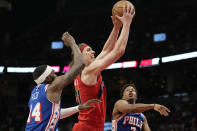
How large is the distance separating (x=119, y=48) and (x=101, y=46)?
1657 centimetres

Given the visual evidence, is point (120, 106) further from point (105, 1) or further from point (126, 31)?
point (105, 1)

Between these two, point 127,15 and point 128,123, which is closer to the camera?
point 127,15

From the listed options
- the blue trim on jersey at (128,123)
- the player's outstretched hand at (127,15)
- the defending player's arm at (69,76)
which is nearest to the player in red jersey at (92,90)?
A: the player's outstretched hand at (127,15)

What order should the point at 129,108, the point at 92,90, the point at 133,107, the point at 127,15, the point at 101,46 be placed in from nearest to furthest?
the point at 127,15, the point at 92,90, the point at 133,107, the point at 129,108, the point at 101,46

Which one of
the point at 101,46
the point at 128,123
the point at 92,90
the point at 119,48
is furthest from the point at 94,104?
the point at 101,46

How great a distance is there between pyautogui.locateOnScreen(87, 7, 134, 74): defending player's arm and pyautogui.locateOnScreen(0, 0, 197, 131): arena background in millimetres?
13674

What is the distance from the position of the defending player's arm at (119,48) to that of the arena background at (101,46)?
13674 millimetres

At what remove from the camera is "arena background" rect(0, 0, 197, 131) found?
2014cm

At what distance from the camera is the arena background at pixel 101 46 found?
793 inches

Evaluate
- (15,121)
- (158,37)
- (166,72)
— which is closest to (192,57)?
(158,37)

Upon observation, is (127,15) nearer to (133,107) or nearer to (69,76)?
(69,76)

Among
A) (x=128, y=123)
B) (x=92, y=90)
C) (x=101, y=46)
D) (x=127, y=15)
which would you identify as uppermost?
(x=101, y=46)

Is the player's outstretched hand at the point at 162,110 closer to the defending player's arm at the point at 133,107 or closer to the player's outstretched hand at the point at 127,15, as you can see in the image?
the defending player's arm at the point at 133,107

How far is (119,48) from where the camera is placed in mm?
4055
